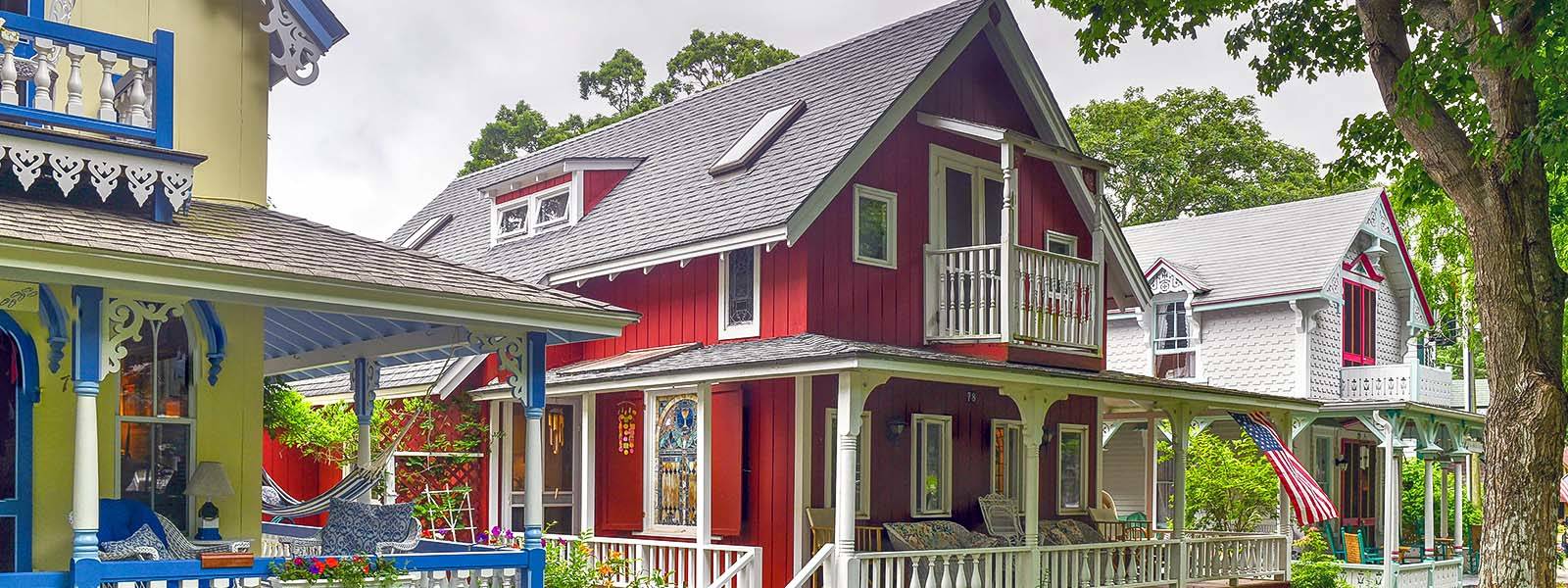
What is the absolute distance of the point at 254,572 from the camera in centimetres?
961

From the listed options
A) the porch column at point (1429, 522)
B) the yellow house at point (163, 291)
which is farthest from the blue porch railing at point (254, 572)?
the porch column at point (1429, 522)

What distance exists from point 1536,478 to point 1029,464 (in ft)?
15.4

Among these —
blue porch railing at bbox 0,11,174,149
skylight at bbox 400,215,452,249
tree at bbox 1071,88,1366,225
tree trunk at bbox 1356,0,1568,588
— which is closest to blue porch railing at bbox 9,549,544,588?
blue porch railing at bbox 0,11,174,149

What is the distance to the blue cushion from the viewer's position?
408 inches

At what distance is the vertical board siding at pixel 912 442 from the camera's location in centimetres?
1638

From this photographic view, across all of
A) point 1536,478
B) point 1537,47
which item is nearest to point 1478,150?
point 1537,47

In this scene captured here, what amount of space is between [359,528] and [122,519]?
160cm

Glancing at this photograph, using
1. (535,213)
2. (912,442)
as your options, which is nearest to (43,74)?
(912,442)

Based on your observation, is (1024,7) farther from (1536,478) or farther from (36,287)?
(36,287)

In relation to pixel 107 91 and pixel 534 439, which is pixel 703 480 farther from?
pixel 107 91

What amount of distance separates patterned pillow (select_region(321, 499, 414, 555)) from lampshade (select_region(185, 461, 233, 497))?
3.04 feet

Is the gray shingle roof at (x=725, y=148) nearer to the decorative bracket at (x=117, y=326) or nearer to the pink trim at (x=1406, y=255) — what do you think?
the decorative bracket at (x=117, y=326)

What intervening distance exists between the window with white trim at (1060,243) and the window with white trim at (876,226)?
9.47 ft

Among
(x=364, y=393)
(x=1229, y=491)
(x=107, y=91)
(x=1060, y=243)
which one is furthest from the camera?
(x=1229, y=491)
